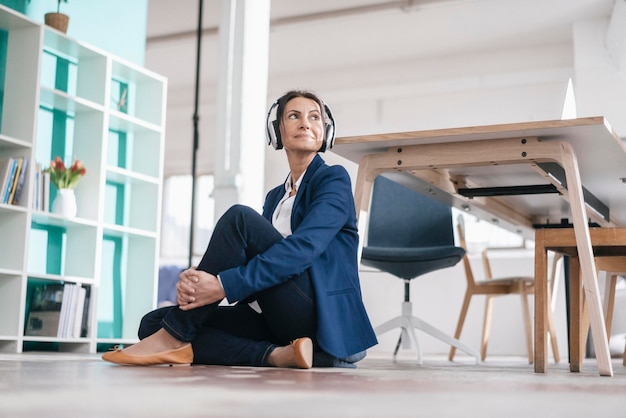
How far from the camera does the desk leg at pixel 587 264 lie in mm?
2213

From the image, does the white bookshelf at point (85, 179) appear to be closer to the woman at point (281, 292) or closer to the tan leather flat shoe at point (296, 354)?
the woman at point (281, 292)

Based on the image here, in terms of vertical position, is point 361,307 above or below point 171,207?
below

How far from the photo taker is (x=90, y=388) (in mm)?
1168

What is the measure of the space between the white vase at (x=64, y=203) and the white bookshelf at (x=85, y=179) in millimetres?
42

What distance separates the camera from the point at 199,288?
1944 mm

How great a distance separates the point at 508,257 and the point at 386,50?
2406 millimetres

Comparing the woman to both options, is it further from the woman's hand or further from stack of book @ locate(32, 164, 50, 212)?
stack of book @ locate(32, 164, 50, 212)

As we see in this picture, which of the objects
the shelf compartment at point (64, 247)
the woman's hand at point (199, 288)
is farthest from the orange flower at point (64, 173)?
the woman's hand at point (199, 288)

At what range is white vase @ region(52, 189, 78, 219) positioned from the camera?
14.7ft

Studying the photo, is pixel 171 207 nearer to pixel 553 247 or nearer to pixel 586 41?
pixel 586 41

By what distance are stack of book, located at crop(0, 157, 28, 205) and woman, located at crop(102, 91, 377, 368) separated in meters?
2.24

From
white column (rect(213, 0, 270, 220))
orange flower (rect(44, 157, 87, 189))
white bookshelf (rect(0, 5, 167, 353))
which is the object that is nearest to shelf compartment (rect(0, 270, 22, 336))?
white bookshelf (rect(0, 5, 167, 353))

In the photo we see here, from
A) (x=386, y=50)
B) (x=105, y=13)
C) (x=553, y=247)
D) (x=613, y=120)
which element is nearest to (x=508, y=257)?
(x=613, y=120)

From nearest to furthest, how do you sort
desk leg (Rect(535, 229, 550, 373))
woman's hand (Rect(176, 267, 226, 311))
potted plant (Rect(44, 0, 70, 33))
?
woman's hand (Rect(176, 267, 226, 311)) < desk leg (Rect(535, 229, 550, 373)) < potted plant (Rect(44, 0, 70, 33))
